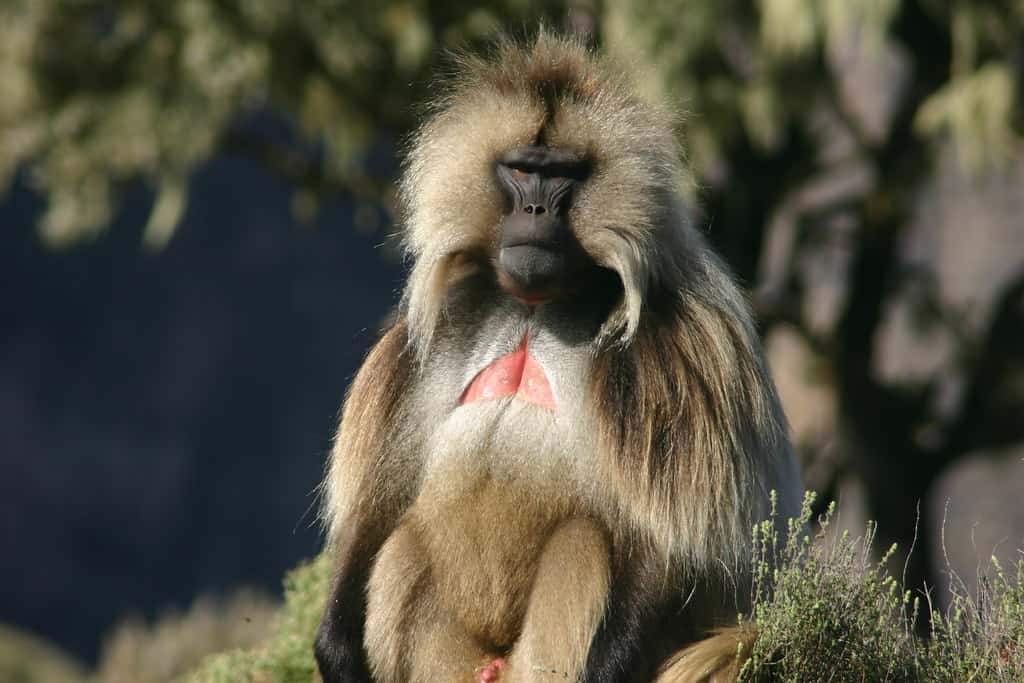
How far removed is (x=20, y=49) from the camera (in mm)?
8086

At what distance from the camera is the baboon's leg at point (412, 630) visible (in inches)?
148

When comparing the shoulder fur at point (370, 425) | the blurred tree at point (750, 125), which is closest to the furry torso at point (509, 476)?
the shoulder fur at point (370, 425)

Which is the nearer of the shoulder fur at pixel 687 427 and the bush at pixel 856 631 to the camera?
the bush at pixel 856 631

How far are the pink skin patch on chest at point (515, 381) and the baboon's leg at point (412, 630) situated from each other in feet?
1.37

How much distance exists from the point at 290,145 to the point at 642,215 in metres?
11.7

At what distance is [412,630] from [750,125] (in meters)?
4.70

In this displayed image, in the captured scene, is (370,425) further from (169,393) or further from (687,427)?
(169,393)

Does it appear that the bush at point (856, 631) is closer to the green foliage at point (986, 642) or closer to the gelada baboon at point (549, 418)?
the green foliage at point (986, 642)

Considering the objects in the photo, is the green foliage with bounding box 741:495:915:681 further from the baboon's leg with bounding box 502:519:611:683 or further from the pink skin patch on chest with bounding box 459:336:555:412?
the pink skin patch on chest with bounding box 459:336:555:412

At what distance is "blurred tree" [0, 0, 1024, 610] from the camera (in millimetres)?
7598

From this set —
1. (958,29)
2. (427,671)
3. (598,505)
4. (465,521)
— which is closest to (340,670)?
(427,671)

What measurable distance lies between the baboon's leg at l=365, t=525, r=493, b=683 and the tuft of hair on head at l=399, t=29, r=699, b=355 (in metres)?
0.59

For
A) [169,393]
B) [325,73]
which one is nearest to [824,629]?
[325,73]

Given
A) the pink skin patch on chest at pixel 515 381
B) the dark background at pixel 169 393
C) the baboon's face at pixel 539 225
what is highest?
the baboon's face at pixel 539 225
